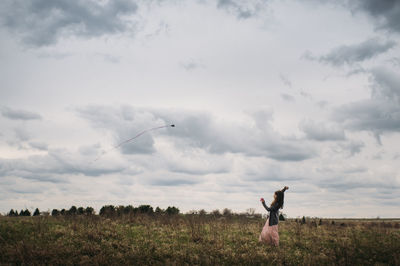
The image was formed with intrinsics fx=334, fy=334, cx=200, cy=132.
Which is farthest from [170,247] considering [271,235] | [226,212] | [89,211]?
[226,212]

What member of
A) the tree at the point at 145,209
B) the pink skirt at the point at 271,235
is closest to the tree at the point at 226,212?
the tree at the point at 145,209

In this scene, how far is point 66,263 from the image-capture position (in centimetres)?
1216

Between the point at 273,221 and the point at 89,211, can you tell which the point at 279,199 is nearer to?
the point at 273,221

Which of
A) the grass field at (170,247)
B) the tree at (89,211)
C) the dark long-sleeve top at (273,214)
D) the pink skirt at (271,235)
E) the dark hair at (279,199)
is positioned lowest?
the grass field at (170,247)

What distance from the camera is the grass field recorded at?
1297 centimetres

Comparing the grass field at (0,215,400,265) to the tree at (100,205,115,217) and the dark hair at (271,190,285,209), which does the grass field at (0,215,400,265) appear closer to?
the dark hair at (271,190,285,209)

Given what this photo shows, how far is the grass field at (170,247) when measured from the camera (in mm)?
12969

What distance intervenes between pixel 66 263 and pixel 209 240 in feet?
22.5

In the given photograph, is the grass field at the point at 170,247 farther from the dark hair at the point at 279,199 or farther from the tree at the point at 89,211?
the tree at the point at 89,211

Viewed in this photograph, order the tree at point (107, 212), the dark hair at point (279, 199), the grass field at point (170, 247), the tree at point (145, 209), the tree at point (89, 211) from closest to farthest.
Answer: the grass field at point (170, 247), the dark hair at point (279, 199), the tree at point (89, 211), the tree at point (107, 212), the tree at point (145, 209)

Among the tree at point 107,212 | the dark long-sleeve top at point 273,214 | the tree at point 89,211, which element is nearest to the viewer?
the dark long-sleeve top at point 273,214

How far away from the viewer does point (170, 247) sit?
591 inches

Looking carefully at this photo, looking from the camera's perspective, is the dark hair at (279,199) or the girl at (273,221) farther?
the dark hair at (279,199)

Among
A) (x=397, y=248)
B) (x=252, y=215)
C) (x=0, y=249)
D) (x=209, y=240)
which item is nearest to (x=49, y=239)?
(x=0, y=249)
